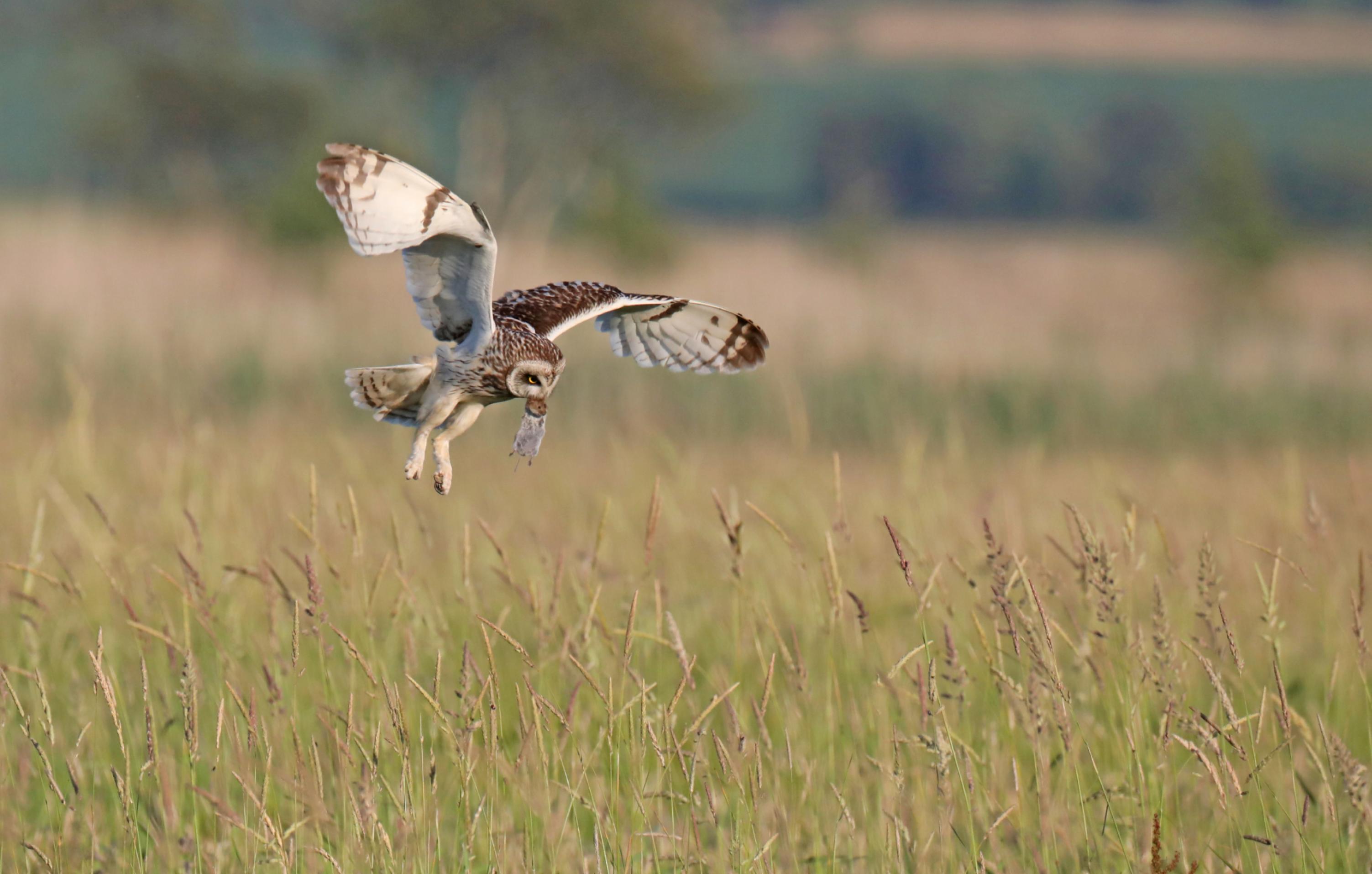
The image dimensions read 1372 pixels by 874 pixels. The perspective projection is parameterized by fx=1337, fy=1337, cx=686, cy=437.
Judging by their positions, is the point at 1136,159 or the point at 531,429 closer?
the point at 531,429

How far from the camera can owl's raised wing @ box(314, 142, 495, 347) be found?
1262 millimetres

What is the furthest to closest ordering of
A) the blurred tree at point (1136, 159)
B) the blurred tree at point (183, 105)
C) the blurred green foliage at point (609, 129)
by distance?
the blurred tree at point (1136, 159) → the blurred tree at point (183, 105) → the blurred green foliage at point (609, 129)

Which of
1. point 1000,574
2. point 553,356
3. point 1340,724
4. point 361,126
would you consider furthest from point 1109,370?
point 361,126

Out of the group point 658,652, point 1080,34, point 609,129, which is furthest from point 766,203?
point 658,652

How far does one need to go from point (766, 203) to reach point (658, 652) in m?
71.5

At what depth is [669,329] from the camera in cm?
159

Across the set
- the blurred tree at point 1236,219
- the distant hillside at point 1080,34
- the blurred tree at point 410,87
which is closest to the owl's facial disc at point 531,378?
the blurred tree at point 1236,219

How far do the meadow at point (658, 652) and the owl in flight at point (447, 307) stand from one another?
608 mm

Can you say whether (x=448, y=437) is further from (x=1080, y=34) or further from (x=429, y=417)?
(x=1080, y=34)

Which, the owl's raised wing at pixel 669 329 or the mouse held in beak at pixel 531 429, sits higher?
the owl's raised wing at pixel 669 329

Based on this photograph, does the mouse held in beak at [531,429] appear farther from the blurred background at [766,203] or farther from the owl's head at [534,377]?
the blurred background at [766,203]

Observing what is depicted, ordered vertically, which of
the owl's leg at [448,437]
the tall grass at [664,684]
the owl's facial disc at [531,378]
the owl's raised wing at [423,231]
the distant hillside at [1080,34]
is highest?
the distant hillside at [1080,34]

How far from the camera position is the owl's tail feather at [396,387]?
4.19 feet

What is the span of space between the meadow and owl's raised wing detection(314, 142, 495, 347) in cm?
63
